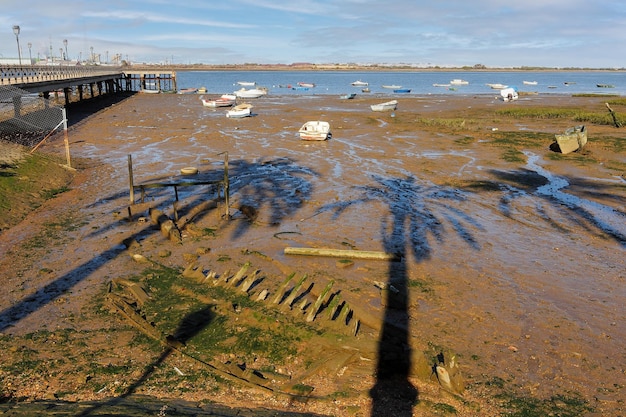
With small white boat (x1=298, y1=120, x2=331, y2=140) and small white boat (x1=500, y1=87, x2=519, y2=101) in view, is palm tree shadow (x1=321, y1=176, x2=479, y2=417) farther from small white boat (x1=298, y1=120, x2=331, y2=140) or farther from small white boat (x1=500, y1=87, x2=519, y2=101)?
small white boat (x1=500, y1=87, x2=519, y2=101)

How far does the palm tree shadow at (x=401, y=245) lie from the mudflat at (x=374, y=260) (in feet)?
0.27

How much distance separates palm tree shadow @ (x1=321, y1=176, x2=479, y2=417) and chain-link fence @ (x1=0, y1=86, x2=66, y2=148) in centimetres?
1583

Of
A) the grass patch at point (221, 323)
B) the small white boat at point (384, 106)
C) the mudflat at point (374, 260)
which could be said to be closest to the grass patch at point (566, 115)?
the small white boat at point (384, 106)

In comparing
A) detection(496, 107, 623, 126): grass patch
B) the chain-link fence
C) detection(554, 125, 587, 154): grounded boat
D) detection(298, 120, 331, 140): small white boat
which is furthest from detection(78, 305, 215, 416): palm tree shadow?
detection(496, 107, 623, 126): grass patch

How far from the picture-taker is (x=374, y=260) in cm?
1486

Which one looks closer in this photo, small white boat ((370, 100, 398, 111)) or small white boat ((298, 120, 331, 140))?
small white boat ((298, 120, 331, 140))

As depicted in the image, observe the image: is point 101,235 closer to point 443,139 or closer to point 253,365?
point 253,365

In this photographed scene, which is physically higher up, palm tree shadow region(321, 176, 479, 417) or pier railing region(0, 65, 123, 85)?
pier railing region(0, 65, 123, 85)

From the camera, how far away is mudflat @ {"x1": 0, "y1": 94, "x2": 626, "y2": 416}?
8922 mm

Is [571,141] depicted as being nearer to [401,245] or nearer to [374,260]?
[401,245]

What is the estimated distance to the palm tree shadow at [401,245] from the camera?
8.59 meters

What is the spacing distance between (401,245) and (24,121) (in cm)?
2531

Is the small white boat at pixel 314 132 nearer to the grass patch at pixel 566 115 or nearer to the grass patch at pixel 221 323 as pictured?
the grass patch at pixel 221 323

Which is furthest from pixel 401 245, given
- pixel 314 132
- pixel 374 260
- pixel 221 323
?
pixel 314 132
